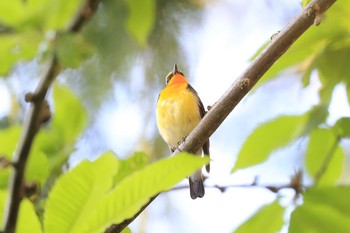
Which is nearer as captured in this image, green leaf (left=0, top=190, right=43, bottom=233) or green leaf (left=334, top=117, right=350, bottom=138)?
green leaf (left=0, top=190, right=43, bottom=233)

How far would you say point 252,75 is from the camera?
2.54ft

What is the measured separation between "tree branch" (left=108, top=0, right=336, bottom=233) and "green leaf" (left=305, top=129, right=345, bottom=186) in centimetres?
31

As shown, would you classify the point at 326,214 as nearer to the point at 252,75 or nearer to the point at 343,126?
the point at 343,126

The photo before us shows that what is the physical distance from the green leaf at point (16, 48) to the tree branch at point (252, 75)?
277 millimetres

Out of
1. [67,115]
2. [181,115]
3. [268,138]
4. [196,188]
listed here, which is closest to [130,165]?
[67,115]

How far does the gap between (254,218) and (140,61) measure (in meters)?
0.62

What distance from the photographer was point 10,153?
0.75 meters

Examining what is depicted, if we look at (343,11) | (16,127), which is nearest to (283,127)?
(343,11)

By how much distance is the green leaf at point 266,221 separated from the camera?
3.25 feet

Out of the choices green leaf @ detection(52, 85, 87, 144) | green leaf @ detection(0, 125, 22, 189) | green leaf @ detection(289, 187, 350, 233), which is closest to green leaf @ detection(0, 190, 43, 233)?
green leaf @ detection(0, 125, 22, 189)

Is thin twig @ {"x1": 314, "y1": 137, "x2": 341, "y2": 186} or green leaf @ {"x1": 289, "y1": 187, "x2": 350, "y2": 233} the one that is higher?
green leaf @ {"x1": 289, "y1": 187, "x2": 350, "y2": 233}

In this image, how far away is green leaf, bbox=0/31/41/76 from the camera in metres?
0.53

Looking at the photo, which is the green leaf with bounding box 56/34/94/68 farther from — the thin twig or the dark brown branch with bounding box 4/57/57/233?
the thin twig

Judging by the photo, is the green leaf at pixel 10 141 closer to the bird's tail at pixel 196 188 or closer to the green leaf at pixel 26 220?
the green leaf at pixel 26 220
